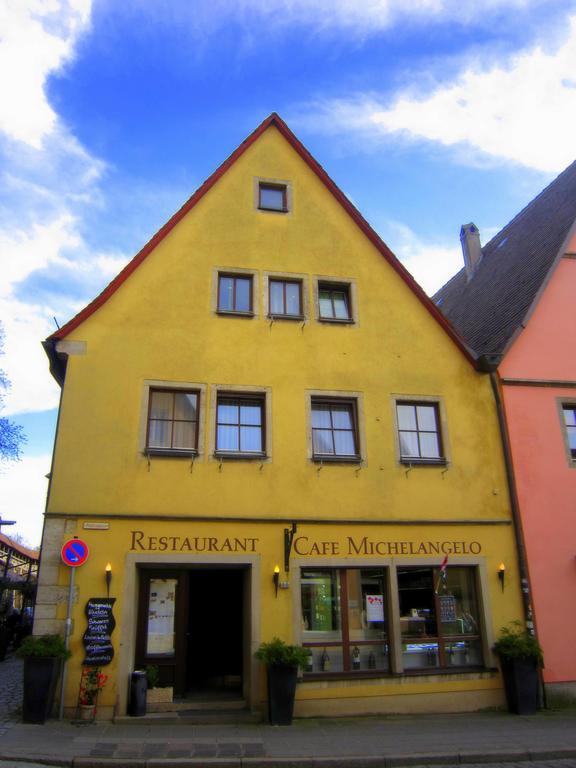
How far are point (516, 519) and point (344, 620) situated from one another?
4.00 metres

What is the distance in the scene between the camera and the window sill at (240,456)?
11633mm

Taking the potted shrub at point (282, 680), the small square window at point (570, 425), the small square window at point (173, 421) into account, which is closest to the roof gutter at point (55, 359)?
the small square window at point (173, 421)

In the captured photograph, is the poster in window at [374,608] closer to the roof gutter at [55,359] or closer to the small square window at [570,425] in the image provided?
the small square window at [570,425]

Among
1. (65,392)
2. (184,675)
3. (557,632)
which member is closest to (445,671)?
(557,632)

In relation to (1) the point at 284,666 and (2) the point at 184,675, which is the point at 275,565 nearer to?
(1) the point at 284,666

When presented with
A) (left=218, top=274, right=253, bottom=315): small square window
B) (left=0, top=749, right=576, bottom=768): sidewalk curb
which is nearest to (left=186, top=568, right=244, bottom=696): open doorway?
(left=0, top=749, right=576, bottom=768): sidewalk curb

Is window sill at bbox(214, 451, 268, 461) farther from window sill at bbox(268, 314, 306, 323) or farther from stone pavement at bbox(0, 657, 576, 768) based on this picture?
stone pavement at bbox(0, 657, 576, 768)

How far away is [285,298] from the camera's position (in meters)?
13.4

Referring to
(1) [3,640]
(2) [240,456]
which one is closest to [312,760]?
(2) [240,456]

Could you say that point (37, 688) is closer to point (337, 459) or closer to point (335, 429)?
point (337, 459)

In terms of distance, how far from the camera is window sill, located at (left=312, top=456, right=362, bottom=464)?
12031 mm

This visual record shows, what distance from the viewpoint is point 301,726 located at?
396 inches

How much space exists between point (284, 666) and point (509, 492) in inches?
226

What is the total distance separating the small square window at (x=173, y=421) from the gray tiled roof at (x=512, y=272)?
6.56 m
